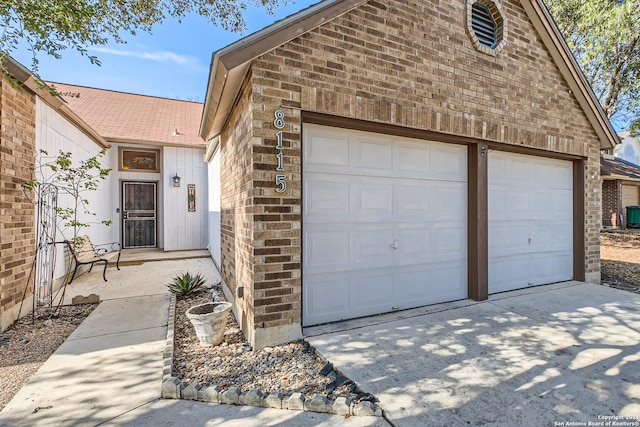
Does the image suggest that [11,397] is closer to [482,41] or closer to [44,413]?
[44,413]

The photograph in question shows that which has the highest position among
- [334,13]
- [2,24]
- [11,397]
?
[334,13]

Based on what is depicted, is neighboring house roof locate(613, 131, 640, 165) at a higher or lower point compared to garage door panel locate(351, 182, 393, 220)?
higher

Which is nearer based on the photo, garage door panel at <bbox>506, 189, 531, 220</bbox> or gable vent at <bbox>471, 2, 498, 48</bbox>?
gable vent at <bbox>471, 2, 498, 48</bbox>

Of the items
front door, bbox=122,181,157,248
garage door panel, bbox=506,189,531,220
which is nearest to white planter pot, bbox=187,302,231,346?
garage door panel, bbox=506,189,531,220

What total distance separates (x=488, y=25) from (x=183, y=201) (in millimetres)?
9598

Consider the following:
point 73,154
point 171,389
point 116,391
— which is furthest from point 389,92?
point 73,154

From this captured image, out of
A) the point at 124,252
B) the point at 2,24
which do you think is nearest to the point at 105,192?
the point at 124,252

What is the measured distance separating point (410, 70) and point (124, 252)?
9.97 metres

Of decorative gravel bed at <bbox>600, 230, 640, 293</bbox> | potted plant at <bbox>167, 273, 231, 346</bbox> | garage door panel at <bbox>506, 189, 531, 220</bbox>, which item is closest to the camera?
potted plant at <bbox>167, 273, 231, 346</bbox>

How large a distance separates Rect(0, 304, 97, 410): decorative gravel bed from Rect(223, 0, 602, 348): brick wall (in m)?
2.23

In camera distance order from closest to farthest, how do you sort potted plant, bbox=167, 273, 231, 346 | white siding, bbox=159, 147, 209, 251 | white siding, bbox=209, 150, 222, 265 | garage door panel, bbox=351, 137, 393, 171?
potted plant, bbox=167, 273, 231, 346 < garage door panel, bbox=351, 137, 393, 171 < white siding, bbox=209, 150, 222, 265 < white siding, bbox=159, 147, 209, 251

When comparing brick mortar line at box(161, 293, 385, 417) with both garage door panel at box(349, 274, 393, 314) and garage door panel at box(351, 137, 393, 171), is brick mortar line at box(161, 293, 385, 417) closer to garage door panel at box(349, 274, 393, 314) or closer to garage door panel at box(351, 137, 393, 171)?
garage door panel at box(349, 274, 393, 314)

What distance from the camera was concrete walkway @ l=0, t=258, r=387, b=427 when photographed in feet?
7.66

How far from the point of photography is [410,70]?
4344 millimetres
